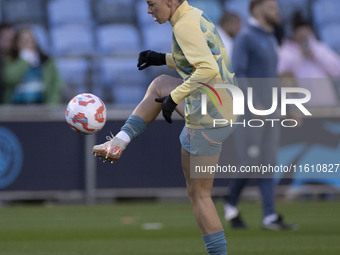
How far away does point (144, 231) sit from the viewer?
9.45m

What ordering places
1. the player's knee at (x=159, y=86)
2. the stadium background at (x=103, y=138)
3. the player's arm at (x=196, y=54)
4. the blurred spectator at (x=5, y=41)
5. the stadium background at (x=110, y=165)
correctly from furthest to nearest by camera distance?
the blurred spectator at (x=5, y=41) → the stadium background at (x=103, y=138) → the stadium background at (x=110, y=165) → the player's knee at (x=159, y=86) → the player's arm at (x=196, y=54)

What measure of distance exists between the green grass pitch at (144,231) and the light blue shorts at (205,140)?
Answer: 189 cm

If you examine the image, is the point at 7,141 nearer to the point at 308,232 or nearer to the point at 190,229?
the point at 190,229

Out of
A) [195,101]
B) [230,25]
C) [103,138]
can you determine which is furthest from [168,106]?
[230,25]

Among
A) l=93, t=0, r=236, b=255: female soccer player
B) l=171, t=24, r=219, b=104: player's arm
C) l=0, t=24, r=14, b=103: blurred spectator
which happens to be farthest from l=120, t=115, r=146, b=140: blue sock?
l=0, t=24, r=14, b=103: blurred spectator

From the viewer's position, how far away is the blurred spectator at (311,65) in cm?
1277

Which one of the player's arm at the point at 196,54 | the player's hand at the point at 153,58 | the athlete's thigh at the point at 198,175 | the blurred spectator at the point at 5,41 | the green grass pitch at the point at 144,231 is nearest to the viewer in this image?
the player's arm at the point at 196,54

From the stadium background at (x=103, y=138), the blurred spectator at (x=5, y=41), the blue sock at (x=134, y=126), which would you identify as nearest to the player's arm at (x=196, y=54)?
the blue sock at (x=134, y=126)

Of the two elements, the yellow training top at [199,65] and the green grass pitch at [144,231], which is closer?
the yellow training top at [199,65]

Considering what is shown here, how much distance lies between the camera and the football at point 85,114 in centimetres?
611

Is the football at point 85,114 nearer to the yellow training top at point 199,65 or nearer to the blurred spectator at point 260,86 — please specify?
the yellow training top at point 199,65

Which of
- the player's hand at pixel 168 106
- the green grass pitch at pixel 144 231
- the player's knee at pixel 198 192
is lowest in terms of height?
the green grass pitch at pixel 144 231

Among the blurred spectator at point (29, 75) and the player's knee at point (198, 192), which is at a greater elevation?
the blurred spectator at point (29, 75)

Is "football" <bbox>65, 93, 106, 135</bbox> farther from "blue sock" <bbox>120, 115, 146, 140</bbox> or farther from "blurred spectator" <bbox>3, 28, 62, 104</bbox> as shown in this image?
"blurred spectator" <bbox>3, 28, 62, 104</bbox>
